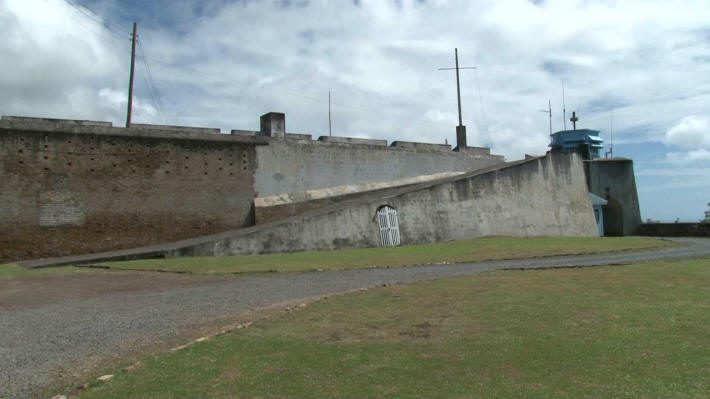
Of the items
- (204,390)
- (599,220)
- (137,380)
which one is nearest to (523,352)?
(204,390)

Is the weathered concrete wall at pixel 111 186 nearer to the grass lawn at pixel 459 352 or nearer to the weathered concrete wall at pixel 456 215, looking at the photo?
the weathered concrete wall at pixel 456 215

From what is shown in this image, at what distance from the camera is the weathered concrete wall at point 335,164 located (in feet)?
78.4

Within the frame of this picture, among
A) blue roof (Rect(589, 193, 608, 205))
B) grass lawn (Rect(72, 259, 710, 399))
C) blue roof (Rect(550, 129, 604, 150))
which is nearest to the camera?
grass lawn (Rect(72, 259, 710, 399))

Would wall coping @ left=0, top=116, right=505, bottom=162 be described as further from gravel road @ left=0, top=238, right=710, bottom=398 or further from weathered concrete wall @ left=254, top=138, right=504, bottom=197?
gravel road @ left=0, top=238, right=710, bottom=398

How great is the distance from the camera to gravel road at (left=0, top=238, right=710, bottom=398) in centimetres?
576

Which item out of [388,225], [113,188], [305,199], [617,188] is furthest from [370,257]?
[617,188]

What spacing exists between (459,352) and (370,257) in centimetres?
1090

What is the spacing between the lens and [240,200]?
22.8 m

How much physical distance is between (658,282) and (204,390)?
26.6ft

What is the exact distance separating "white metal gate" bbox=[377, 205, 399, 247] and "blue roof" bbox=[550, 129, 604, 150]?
67.7 ft

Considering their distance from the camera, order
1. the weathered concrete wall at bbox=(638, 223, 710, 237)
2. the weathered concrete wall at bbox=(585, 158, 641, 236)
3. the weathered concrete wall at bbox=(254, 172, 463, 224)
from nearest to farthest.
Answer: the weathered concrete wall at bbox=(254, 172, 463, 224)
the weathered concrete wall at bbox=(638, 223, 710, 237)
the weathered concrete wall at bbox=(585, 158, 641, 236)

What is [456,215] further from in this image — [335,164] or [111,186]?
[111,186]

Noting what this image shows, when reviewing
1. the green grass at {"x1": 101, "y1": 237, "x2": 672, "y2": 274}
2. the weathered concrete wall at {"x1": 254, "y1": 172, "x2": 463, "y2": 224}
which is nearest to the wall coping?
the weathered concrete wall at {"x1": 254, "y1": 172, "x2": 463, "y2": 224}

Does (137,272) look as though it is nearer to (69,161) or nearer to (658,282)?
(69,161)
